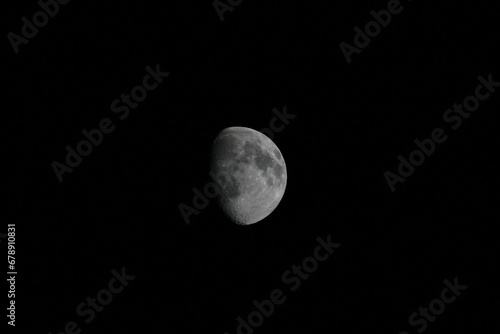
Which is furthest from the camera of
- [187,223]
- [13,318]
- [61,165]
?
[187,223]

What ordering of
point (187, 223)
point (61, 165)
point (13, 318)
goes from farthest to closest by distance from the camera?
point (187, 223) < point (61, 165) < point (13, 318)

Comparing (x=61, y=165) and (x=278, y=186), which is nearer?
(x=61, y=165)

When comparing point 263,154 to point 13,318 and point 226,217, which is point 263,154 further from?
point 13,318

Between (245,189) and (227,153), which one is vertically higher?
(227,153)

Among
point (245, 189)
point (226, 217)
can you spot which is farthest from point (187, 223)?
point (245, 189)

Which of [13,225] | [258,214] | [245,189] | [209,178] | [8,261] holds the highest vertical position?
[13,225]

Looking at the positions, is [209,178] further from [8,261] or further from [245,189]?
[8,261]

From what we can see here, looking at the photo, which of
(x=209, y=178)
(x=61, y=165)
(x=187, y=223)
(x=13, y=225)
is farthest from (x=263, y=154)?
(x=13, y=225)
